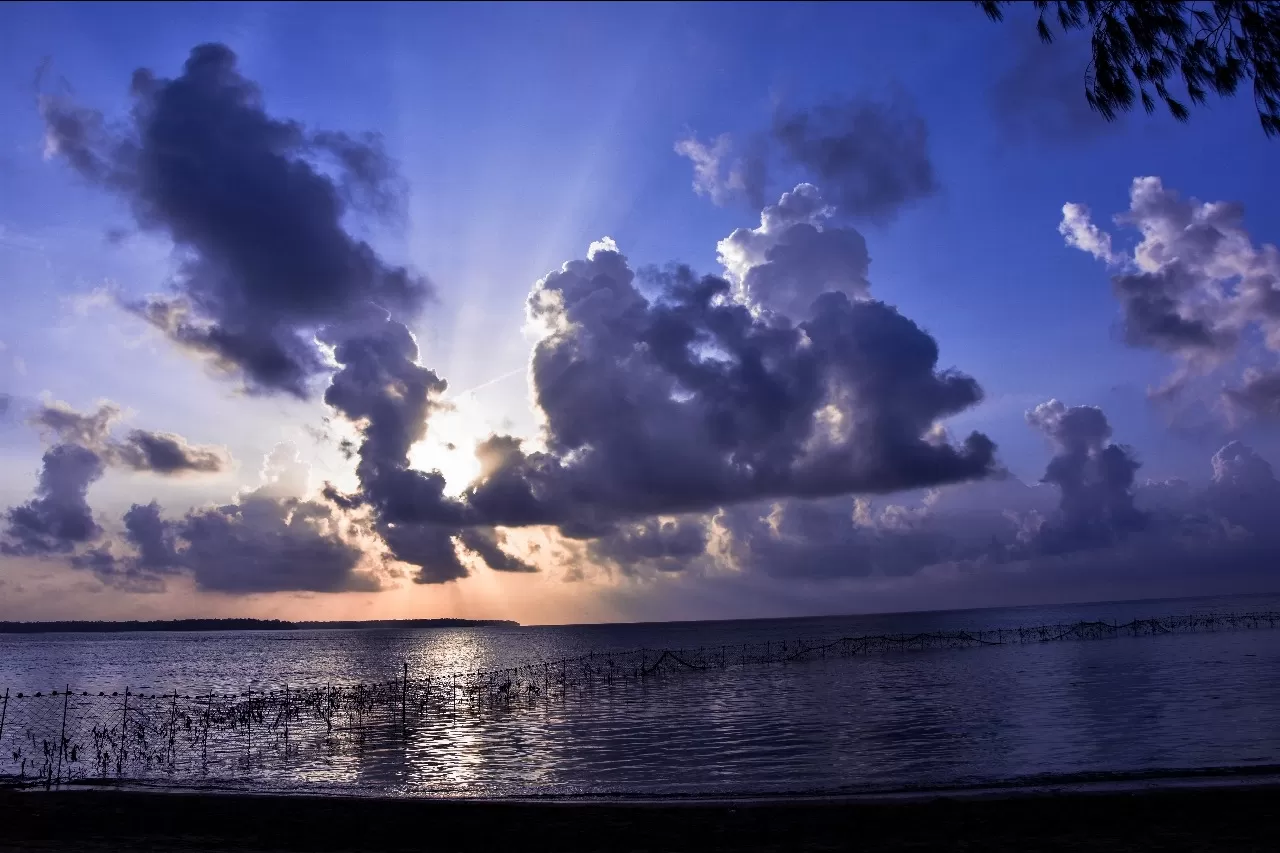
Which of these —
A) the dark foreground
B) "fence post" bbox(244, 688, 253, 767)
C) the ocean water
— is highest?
the dark foreground

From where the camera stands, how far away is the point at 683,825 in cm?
1989

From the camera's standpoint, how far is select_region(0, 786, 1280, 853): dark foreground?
17688 millimetres

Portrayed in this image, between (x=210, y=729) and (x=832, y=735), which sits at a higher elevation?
(x=210, y=729)

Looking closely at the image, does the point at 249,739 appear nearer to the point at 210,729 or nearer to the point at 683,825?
the point at 210,729

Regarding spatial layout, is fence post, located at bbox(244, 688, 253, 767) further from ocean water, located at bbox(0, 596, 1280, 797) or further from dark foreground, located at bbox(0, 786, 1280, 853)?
dark foreground, located at bbox(0, 786, 1280, 853)

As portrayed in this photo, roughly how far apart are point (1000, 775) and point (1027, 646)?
88776 mm

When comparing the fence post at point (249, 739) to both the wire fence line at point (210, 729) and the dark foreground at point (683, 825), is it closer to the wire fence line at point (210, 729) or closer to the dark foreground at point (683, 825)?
the wire fence line at point (210, 729)

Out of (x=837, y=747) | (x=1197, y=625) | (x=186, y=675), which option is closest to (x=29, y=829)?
(x=837, y=747)

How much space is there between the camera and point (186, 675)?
107812 mm

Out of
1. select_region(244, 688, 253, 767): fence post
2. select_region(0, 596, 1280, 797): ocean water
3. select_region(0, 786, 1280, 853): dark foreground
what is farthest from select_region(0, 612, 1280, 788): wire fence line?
select_region(0, 786, 1280, 853): dark foreground

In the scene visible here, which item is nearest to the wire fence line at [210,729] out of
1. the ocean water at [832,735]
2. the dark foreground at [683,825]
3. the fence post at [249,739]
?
the fence post at [249,739]

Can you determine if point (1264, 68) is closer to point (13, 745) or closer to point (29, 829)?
point (29, 829)

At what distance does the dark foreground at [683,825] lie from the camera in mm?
17688

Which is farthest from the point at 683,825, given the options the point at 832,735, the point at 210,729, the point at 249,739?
the point at 210,729
